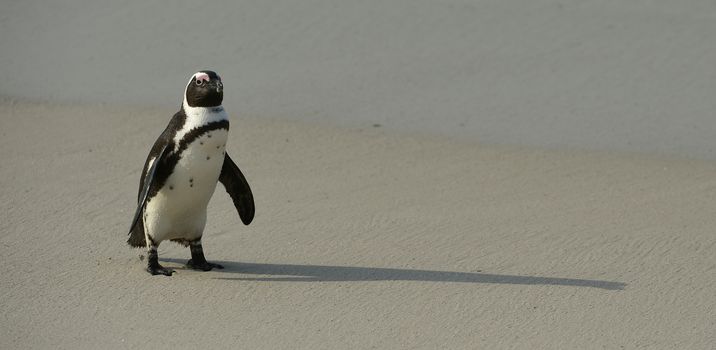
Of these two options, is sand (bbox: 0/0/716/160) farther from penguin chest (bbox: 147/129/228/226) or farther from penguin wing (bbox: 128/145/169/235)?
penguin wing (bbox: 128/145/169/235)

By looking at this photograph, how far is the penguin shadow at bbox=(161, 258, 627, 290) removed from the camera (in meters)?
4.40

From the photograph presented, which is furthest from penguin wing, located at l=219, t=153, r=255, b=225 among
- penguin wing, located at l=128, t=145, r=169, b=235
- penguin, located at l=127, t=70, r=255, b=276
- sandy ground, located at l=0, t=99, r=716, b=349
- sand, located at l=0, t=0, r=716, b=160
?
sand, located at l=0, t=0, r=716, b=160

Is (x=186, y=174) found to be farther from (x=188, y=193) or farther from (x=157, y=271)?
(x=157, y=271)

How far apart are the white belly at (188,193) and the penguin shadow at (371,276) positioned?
189 millimetres

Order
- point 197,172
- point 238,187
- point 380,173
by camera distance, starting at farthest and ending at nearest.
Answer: point 380,173 < point 238,187 < point 197,172

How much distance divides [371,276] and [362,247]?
355 millimetres

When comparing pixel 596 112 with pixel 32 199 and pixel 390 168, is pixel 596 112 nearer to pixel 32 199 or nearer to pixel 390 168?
pixel 390 168

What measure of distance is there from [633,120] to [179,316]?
10.7 ft

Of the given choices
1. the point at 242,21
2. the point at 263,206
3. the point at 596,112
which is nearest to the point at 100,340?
the point at 263,206

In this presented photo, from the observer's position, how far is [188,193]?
434cm

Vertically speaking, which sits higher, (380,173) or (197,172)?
(197,172)

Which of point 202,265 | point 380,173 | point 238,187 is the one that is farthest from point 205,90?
point 380,173

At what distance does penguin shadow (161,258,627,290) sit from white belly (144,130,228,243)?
0.19 m

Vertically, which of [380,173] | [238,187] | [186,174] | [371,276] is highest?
[186,174]
